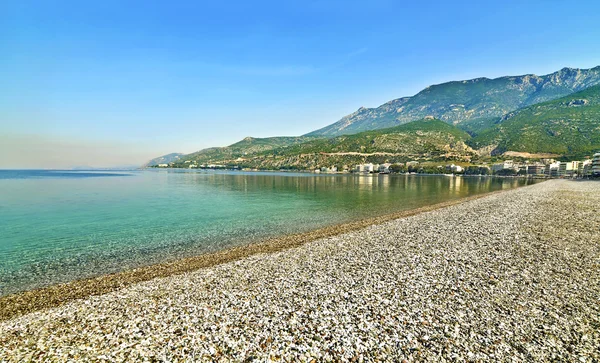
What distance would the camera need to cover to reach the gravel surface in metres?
8.37

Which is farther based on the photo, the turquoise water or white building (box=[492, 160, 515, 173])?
white building (box=[492, 160, 515, 173])

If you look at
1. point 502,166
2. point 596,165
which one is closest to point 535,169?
point 502,166

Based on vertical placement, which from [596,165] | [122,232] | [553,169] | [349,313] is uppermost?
[349,313]

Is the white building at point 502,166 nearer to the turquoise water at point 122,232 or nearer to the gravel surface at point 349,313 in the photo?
the turquoise water at point 122,232

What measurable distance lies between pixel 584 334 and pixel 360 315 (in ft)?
23.6

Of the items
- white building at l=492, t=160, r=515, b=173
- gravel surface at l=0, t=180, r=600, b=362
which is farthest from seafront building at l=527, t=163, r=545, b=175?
gravel surface at l=0, t=180, r=600, b=362

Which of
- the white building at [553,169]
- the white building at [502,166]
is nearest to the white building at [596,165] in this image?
the white building at [553,169]

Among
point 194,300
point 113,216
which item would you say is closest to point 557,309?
point 194,300

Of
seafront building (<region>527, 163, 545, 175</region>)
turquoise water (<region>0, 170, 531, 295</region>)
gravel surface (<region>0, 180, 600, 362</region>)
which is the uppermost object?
gravel surface (<region>0, 180, 600, 362</region>)

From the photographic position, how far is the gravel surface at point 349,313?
837cm

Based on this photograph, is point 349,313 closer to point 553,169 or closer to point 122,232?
point 122,232

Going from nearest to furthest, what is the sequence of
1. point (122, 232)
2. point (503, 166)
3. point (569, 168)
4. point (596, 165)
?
point (122, 232) < point (596, 165) < point (569, 168) < point (503, 166)

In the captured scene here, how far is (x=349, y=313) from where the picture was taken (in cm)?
1040

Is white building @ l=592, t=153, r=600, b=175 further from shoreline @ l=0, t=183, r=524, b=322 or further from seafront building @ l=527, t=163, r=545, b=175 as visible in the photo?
shoreline @ l=0, t=183, r=524, b=322
